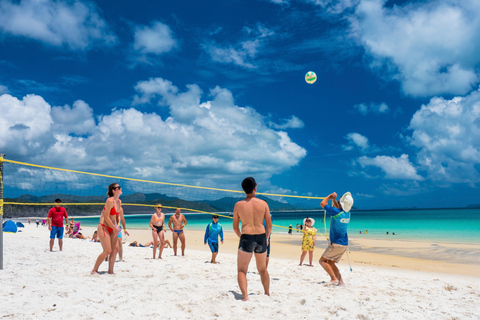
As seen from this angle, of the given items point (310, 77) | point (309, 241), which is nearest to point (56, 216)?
point (309, 241)

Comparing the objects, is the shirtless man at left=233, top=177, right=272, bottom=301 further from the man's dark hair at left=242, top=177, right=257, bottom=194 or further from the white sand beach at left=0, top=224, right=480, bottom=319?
the white sand beach at left=0, top=224, right=480, bottom=319

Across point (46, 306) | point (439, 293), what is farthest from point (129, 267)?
point (439, 293)

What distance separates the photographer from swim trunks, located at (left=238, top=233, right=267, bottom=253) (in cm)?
407

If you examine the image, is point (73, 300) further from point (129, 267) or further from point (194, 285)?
point (129, 267)

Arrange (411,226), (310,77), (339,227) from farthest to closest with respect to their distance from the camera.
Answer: (411,226), (310,77), (339,227)

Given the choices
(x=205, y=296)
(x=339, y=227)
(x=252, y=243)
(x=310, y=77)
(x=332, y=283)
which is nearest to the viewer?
(x=252, y=243)

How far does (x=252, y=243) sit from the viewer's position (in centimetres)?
406

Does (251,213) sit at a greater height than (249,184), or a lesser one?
lesser

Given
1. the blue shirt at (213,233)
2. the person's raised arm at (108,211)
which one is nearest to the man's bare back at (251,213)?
the person's raised arm at (108,211)

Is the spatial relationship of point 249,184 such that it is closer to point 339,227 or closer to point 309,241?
point 339,227

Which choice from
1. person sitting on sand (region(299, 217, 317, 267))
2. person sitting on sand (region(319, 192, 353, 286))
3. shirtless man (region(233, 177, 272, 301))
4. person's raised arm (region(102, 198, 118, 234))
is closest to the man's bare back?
shirtless man (region(233, 177, 272, 301))

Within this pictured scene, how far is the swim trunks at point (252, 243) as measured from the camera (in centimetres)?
407

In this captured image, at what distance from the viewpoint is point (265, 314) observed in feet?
12.0

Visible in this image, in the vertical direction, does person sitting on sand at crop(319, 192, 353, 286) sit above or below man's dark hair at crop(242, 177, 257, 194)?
below
